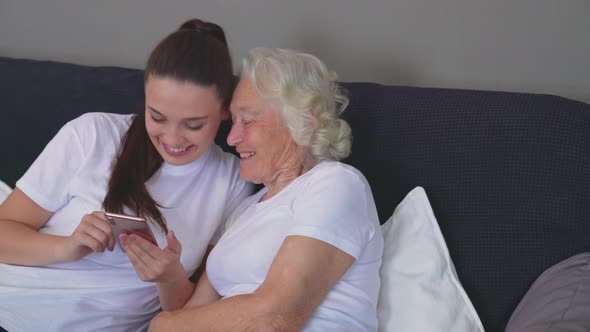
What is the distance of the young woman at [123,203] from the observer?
151 cm

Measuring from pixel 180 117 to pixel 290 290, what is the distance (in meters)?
0.50

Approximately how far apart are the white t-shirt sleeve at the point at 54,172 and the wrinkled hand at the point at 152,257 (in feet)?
0.96

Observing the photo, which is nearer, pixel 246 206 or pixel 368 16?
pixel 246 206

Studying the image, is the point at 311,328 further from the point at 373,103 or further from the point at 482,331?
the point at 373,103

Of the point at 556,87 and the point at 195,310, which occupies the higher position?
the point at 556,87

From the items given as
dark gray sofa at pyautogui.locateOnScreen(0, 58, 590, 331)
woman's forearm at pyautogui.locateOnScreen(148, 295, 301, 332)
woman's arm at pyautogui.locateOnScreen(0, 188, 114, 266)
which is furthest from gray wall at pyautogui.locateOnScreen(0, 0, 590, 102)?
woman's forearm at pyautogui.locateOnScreen(148, 295, 301, 332)

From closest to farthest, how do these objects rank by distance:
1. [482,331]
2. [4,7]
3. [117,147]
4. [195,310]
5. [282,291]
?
[282,291]
[195,310]
[482,331]
[117,147]
[4,7]

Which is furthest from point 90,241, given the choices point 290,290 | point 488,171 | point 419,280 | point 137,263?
point 488,171

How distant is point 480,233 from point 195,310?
74cm

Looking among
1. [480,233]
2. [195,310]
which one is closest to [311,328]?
[195,310]

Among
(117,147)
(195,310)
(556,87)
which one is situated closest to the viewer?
(195,310)

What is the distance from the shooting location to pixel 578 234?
5.22ft

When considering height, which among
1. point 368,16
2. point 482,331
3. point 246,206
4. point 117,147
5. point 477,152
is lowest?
point 482,331

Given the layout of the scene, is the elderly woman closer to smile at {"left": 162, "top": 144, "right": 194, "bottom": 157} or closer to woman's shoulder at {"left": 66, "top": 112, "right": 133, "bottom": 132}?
smile at {"left": 162, "top": 144, "right": 194, "bottom": 157}
